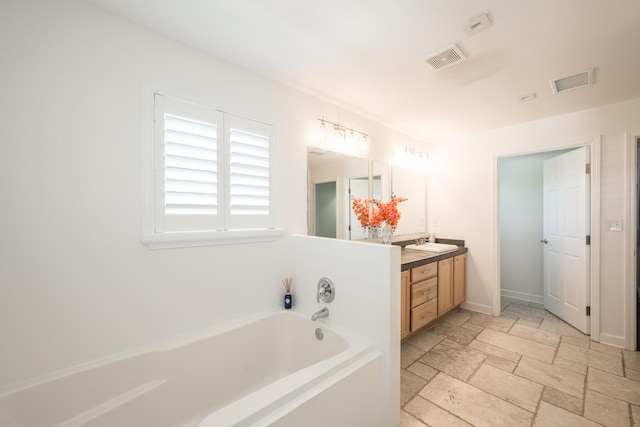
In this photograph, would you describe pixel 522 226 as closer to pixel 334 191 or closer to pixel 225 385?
pixel 334 191

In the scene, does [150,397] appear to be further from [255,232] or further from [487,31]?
[487,31]

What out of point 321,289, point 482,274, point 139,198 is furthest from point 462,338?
point 139,198

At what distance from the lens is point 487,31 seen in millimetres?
1595

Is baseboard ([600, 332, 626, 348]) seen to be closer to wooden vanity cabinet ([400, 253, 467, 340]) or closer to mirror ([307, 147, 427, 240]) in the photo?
wooden vanity cabinet ([400, 253, 467, 340])

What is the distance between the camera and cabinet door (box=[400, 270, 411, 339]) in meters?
2.43

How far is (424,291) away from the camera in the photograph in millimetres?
2727

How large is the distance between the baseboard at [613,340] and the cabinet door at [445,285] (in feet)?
4.48

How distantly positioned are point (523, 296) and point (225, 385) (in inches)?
171

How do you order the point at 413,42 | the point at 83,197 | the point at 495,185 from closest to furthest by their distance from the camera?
the point at 83,197
the point at 413,42
the point at 495,185

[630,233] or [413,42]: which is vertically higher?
[413,42]

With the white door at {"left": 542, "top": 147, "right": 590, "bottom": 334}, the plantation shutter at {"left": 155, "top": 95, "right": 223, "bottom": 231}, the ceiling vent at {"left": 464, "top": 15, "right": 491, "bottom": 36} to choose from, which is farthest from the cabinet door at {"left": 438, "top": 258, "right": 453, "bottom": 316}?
the plantation shutter at {"left": 155, "top": 95, "right": 223, "bottom": 231}

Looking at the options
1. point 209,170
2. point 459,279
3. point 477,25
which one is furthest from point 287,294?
point 459,279

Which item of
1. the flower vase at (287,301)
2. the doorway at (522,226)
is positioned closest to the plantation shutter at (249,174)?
the flower vase at (287,301)

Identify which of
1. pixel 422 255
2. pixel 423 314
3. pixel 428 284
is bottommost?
pixel 423 314
